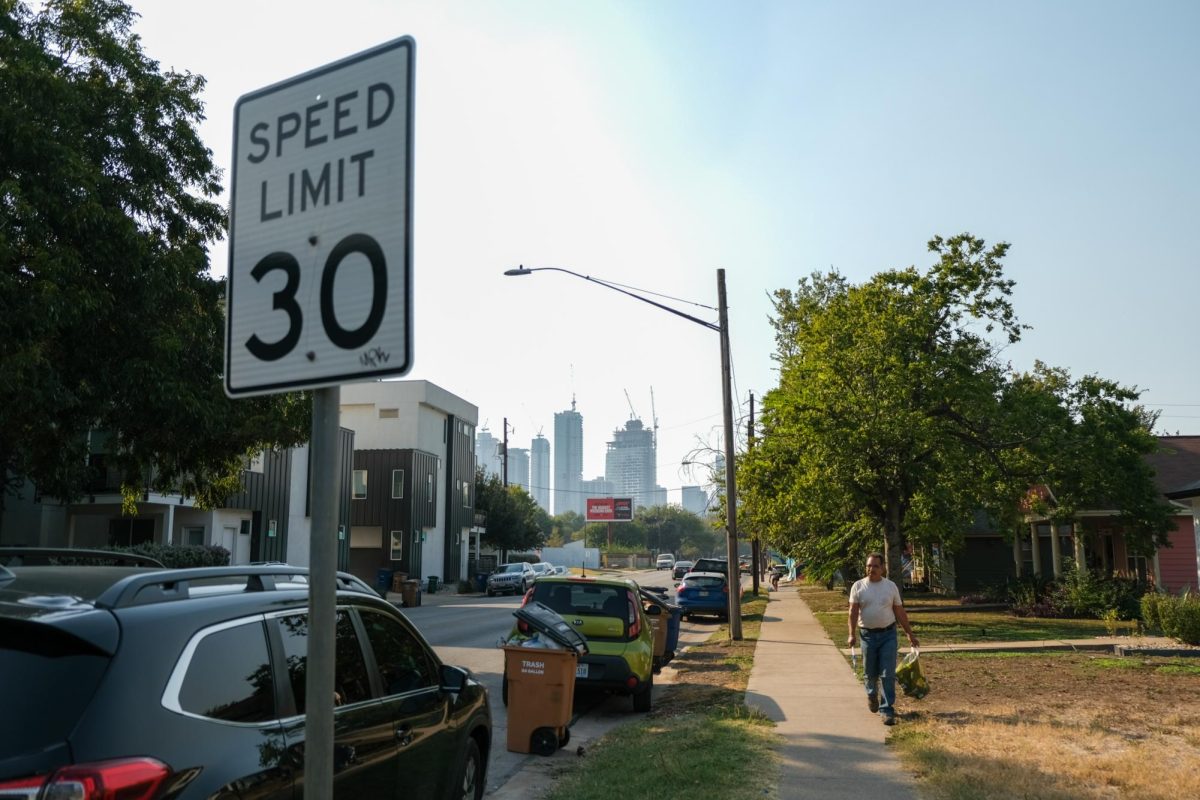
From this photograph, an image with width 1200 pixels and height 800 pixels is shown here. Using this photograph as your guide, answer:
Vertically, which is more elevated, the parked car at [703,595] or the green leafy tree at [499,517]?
the green leafy tree at [499,517]

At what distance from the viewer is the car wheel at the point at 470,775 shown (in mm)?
5724

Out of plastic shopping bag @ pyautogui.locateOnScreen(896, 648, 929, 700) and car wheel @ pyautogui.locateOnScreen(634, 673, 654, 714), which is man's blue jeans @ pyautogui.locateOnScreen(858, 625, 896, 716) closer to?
plastic shopping bag @ pyautogui.locateOnScreen(896, 648, 929, 700)

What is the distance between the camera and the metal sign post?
2.44 metres

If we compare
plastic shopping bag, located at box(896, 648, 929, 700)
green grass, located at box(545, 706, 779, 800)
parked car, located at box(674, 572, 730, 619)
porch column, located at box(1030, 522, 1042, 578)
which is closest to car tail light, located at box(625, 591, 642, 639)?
green grass, located at box(545, 706, 779, 800)

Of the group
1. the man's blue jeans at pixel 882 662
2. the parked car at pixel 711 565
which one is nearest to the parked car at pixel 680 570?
the parked car at pixel 711 565

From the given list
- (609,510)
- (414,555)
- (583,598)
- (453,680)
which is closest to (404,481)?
(414,555)

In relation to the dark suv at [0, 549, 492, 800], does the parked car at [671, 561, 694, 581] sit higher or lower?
lower

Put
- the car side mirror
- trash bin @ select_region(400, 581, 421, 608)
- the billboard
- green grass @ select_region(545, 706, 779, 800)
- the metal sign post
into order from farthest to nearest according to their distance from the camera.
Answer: the billboard < trash bin @ select_region(400, 581, 421, 608) < green grass @ select_region(545, 706, 779, 800) < the car side mirror < the metal sign post

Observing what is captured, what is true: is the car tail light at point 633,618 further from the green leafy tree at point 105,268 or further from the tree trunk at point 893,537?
the tree trunk at point 893,537

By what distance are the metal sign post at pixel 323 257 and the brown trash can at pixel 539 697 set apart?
707 centimetres

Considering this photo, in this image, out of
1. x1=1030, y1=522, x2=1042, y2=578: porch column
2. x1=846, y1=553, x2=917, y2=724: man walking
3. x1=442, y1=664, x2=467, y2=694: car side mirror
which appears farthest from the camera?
x1=1030, y1=522, x2=1042, y2=578: porch column

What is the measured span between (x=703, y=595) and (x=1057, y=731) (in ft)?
63.0

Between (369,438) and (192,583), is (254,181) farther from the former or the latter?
(369,438)

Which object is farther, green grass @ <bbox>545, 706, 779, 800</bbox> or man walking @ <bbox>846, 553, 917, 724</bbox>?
man walking @ <bbox>846, 553, 917, 724</bbox>
